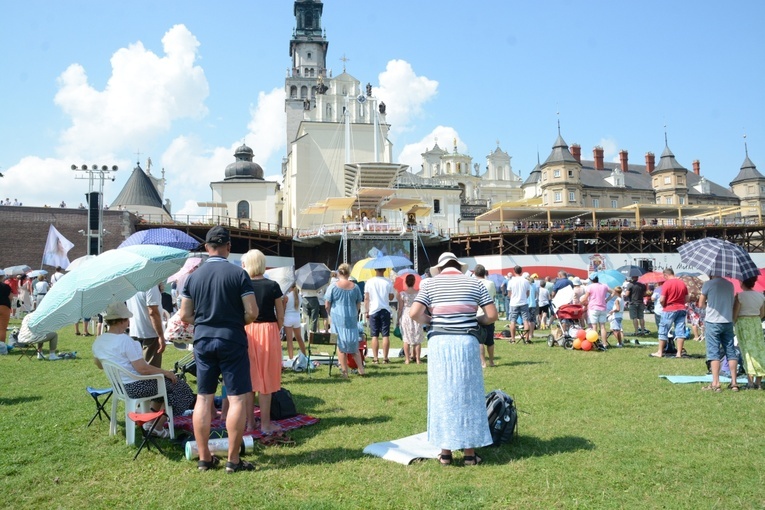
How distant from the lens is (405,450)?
5.09 m

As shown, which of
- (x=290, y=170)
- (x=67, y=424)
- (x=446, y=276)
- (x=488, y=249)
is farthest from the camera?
(x=290, y=170)

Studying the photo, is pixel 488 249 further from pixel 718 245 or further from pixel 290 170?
pixel 718 245

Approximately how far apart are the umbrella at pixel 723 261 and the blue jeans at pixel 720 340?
0.71 meters

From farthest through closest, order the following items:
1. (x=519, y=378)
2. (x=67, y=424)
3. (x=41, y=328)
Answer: (x=519, y=378) < (x=67, y=424) < (x=41, y=328)

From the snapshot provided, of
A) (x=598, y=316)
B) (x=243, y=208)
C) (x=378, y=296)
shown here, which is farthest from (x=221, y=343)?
(x=243, y=208)

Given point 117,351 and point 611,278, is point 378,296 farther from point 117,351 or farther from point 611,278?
point 611,278

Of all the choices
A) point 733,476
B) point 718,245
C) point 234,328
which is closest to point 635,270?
point 718,245

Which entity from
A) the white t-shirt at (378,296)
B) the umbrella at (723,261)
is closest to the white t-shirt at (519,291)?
the white t-shirt at (378,296)

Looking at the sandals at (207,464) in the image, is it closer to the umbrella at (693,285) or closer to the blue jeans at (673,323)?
the blue jeans at (673,323)

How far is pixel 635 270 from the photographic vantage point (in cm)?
2272

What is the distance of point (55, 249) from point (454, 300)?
23641 millimetres

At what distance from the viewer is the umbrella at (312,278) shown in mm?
13508

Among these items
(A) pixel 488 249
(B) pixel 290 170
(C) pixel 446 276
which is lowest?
(C) pixel 446 276

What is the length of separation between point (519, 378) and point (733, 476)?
4447 mm
